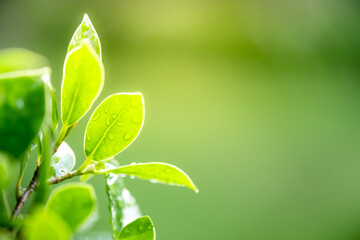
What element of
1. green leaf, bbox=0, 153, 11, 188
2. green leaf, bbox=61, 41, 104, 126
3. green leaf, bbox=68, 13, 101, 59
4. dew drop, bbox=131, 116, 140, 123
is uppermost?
green leaf, bbox=68, 13, 101, 59

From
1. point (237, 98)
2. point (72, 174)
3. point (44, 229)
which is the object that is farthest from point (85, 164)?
point (237, 98)

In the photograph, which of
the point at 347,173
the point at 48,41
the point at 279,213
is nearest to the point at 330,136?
the point at 347,173

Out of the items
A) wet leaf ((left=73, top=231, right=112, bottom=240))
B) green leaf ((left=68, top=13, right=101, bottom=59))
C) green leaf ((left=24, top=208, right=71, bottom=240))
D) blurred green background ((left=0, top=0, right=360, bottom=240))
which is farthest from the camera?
blurred green background ((left=0, top=0, right=360, bottom=240))

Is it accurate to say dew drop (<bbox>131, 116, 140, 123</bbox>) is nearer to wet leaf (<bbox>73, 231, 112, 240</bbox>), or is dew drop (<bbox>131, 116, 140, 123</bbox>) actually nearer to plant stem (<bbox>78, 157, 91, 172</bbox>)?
plant stem (<bbox>78, 157, 91, 172</bbox>)

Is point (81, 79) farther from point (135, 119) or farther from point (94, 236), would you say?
point (94, 236)

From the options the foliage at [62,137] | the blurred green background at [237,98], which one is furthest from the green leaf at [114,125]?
the blurred green background at [237,98]

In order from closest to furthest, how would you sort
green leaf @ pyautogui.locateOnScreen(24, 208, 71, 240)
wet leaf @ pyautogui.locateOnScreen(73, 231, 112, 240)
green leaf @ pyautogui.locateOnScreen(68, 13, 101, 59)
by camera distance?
green leaf @ pyautogui.locateOnScreen(24, 208, 71, 240), green leaf @ pyautogui.locateOnScreen(68, 13, 101, 59), wet leaf @ pyautogui.locateOnScreen(73, 231, 112, 240)

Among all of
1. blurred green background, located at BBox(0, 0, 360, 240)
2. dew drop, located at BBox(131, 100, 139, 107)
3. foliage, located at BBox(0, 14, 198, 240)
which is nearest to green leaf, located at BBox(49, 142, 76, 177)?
foliage, located at BBox(0, 14, 198, 240)

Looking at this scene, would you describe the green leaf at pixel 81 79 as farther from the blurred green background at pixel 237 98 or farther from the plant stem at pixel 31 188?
the blurred green background at pixel 237 98
